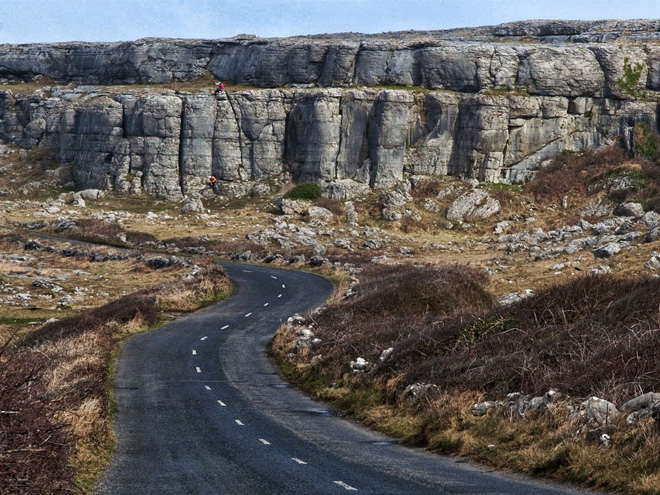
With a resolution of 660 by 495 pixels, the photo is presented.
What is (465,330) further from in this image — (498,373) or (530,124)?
(530,124)

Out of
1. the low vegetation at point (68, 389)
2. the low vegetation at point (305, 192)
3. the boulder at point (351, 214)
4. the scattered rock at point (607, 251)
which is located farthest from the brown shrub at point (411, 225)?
the scattered rock at point (607, 251)

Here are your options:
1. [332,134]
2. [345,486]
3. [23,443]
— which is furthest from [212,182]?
[23,443]

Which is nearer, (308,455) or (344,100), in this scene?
(308,455)

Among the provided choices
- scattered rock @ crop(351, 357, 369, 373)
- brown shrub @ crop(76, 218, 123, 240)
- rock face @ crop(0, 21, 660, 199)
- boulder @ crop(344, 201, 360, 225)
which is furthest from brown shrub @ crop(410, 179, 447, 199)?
scattered rock @ crop(351, 357, 369, 373)

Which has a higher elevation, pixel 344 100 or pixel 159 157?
pixel 344 100

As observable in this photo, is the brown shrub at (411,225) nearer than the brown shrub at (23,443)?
No

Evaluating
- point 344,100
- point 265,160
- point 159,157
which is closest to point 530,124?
point 344,100

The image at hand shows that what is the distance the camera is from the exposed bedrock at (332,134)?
83438 millimetres

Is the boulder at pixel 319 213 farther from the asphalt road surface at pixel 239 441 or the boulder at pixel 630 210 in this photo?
the asphalt road surface at pixel 239 441

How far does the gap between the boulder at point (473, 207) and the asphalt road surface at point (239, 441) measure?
43.3m

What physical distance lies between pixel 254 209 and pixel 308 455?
64138 mm

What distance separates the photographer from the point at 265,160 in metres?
86.6

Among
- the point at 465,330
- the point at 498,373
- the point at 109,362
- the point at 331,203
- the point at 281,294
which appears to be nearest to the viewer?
the point at 498,373

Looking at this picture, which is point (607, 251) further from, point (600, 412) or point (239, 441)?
point (600, 412)
